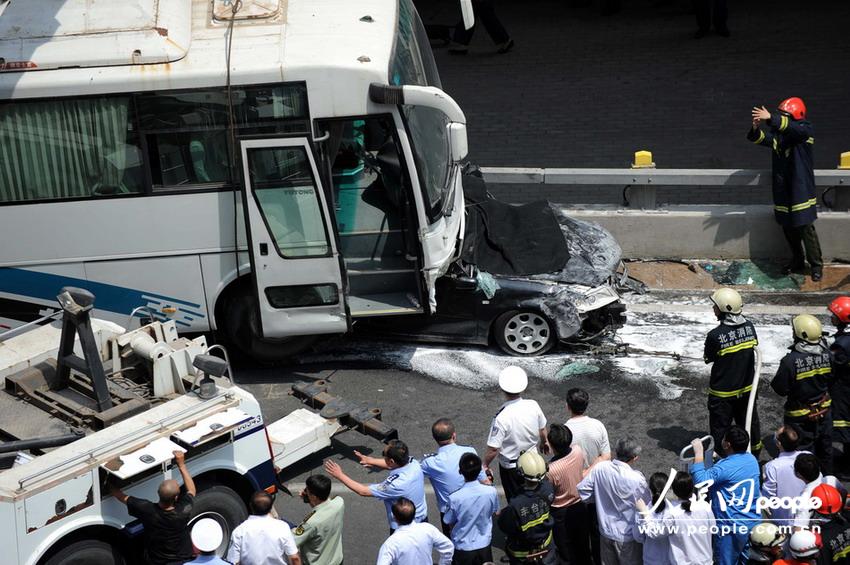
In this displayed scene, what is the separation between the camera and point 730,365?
8828 mm

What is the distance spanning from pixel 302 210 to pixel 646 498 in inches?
176

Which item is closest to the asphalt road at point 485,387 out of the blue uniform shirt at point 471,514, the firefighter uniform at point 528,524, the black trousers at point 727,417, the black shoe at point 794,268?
the black trousers at point 727,417

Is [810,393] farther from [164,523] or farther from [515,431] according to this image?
[164,523]

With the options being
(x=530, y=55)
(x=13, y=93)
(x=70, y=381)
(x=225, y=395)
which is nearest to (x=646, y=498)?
(x=225, y=395)

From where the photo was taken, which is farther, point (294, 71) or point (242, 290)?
point (242, 290)

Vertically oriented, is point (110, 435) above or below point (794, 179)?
below

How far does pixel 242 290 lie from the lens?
10.8 metres

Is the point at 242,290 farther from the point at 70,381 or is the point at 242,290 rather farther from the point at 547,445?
the point at 547,445

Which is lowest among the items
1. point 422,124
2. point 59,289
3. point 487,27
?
point 59,289

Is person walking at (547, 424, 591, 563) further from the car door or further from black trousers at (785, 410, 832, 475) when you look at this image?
the car door

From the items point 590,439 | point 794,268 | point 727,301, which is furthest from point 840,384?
point 794,268

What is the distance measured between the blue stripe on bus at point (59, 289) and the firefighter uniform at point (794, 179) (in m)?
6.41

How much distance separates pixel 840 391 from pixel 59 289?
713 centimetres

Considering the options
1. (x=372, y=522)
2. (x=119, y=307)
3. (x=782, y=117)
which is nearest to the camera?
(x=372, y=522)
